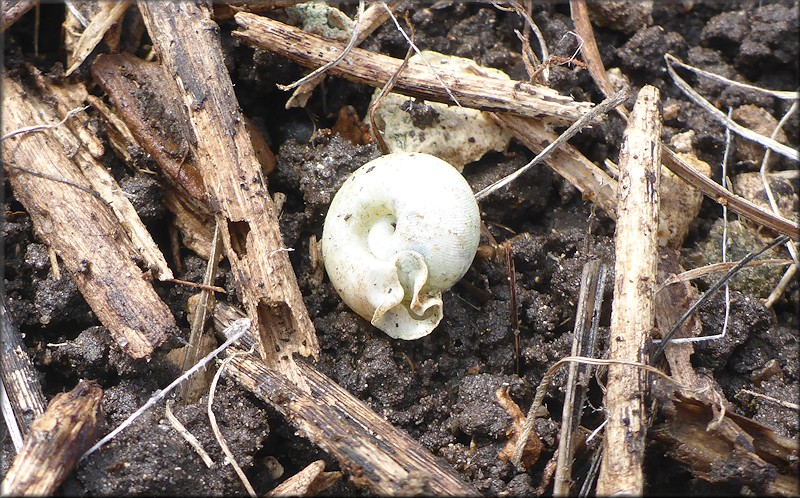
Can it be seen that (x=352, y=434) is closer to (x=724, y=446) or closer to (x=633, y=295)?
(x=633, y=295)

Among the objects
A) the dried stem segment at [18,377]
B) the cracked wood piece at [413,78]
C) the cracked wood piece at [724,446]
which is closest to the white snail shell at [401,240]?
the cracked wood piece at [413,78]

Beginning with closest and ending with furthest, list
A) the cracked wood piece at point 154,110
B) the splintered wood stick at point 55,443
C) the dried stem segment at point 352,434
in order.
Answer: the splintered wood stick at point 55,443
the dried stem segment at point 352,434
the cracked wood piece at point 154,110

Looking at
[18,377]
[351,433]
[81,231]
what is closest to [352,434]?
[351,433]

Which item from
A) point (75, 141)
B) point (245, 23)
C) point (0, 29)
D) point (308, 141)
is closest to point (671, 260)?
point (308, 141)

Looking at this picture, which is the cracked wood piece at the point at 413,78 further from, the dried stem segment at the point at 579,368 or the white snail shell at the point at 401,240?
the dried stem segment at the point at 579,368

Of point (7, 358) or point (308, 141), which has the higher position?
point (308, 141)

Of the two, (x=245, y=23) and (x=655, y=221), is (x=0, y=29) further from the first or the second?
(x=655, y=221)

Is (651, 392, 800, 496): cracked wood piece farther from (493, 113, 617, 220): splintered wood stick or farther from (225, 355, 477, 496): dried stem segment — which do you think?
(493, 113, 617, 220): splintered wood stick
